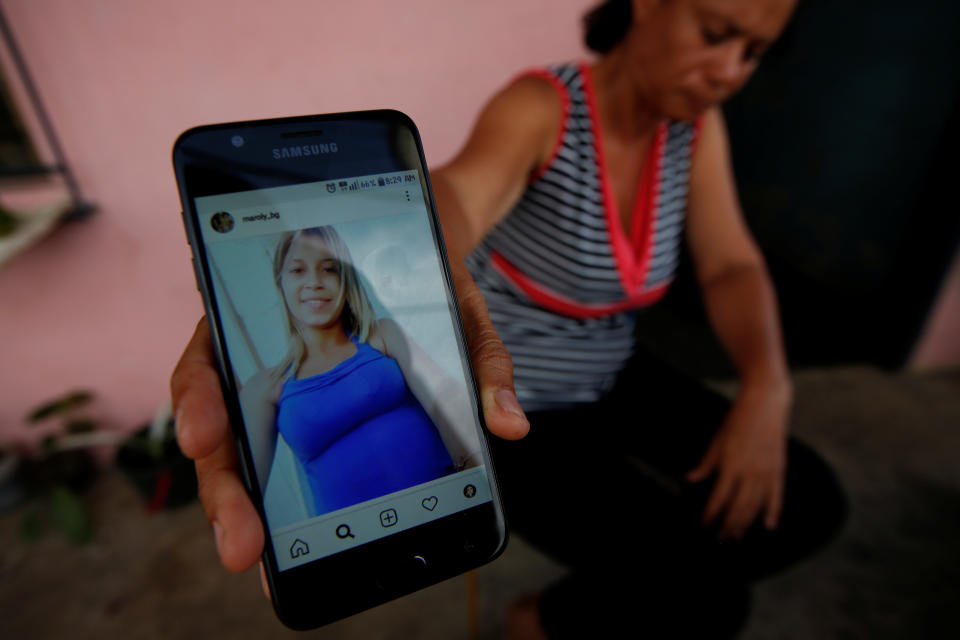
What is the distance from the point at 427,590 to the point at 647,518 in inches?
15.3

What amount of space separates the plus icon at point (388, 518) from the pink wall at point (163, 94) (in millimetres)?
154

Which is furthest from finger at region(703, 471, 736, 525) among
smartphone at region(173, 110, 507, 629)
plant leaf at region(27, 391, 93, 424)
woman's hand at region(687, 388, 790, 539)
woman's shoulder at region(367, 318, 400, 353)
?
plant leaf at region(27, 391, 93, 424)

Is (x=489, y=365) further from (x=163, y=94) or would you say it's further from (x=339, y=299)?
(x=163, y=94)

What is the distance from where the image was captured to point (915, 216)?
4.53 ft

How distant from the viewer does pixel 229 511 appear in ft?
0.89

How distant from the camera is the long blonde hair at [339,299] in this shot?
0.27m

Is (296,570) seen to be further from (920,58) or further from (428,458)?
(920,58)

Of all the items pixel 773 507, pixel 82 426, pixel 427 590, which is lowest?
pixel 427 590

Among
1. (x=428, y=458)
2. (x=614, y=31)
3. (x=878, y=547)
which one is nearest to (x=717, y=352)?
(x=878, y=547)

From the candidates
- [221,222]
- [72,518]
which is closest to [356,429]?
[221,222]

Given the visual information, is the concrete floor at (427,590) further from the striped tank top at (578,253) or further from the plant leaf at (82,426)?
the striped tank top at (578,253)

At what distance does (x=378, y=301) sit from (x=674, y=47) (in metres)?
0.55

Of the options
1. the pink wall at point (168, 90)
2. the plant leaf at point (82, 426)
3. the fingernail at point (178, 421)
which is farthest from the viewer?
the plant leaf at point (82, 426)

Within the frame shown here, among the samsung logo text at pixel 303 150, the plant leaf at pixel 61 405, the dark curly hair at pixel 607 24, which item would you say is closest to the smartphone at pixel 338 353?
the samsung logo text at pixel 303 150
